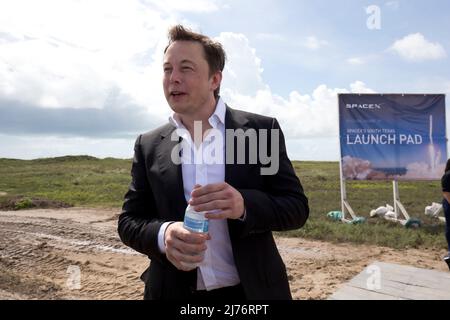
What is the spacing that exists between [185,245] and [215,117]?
0.62 m

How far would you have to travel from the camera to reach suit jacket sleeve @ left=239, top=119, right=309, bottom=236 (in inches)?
58.9

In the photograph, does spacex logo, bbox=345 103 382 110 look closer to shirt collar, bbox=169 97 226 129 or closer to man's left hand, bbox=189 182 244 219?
shirt collar, bbox=169 97 226 129

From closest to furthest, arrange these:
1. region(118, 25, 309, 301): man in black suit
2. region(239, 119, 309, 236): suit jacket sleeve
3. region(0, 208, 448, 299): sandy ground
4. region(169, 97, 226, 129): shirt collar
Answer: region(239, 119, 309, 236): suit jacket sleeve, region(118, 25, 309, 301): man in black suit, region(169, 97, 226, 129): shirt collar, region(0, 208, 448, 299): sandy ground

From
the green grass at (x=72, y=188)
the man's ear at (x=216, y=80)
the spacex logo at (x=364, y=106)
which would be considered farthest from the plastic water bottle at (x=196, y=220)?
the green grass at (x=72, y=188)

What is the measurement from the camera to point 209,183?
1.58 meters

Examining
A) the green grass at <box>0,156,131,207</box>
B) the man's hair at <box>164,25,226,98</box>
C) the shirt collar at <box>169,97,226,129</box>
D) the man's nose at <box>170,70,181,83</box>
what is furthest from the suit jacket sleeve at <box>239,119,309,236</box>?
the green grass at <box>0,156,131,207</box>

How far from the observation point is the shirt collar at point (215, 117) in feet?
5.70

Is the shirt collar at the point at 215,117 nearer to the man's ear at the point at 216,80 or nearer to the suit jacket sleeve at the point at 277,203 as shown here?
the man's ear at the point at 216,80

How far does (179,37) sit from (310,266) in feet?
17.3

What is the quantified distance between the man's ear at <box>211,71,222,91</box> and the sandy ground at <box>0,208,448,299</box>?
379 cm

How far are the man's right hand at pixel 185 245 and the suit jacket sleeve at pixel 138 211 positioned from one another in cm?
19
